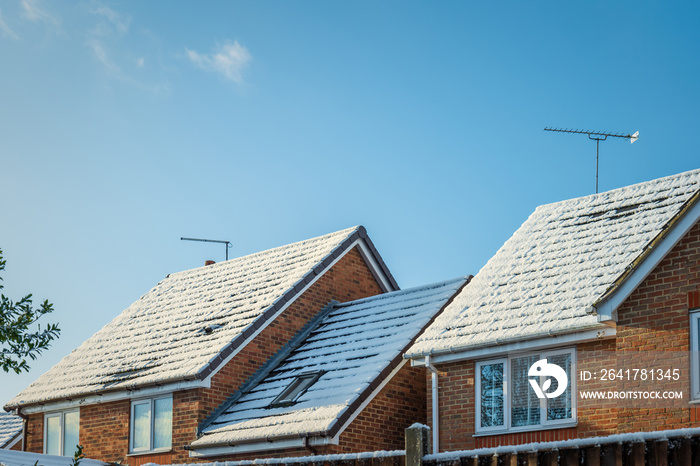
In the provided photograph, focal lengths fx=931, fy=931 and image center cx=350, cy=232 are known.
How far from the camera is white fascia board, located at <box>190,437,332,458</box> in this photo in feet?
59.9

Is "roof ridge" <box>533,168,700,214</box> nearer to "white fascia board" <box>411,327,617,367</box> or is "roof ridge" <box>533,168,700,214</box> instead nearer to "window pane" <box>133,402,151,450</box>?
"white fascia board" <box>411,327,617,367</box>

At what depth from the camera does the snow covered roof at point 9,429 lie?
31234 mm

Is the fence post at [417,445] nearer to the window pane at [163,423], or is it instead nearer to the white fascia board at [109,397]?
the white fascia board at [109,397]

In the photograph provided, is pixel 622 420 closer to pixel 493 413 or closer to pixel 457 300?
pixel 493 413

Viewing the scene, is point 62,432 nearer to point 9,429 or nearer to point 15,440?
point 15,440

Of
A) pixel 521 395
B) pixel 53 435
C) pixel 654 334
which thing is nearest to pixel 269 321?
pixel 53 435

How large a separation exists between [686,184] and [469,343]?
572 centimetres

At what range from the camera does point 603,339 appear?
15875 mm

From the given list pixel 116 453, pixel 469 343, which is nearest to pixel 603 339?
pixel 469 343

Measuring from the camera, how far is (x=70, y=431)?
83.1ft

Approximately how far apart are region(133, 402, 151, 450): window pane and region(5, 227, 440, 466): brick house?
0.08ft

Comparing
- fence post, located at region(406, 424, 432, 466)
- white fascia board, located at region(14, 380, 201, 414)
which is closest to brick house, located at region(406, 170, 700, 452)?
fence post, located at region(406, 424, 432, 466)

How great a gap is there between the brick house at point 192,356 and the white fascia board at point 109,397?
0.03 meters

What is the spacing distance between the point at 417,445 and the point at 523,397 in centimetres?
732
